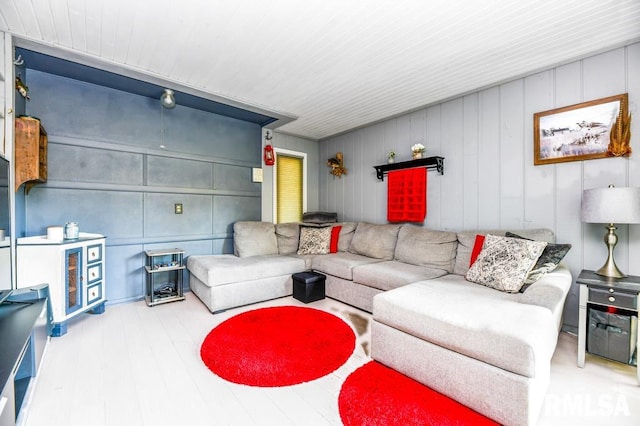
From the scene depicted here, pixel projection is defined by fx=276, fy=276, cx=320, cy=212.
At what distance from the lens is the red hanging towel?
3.71m

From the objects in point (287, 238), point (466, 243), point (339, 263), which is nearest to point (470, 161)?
point (466, 243)

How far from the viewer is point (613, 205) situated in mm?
1974

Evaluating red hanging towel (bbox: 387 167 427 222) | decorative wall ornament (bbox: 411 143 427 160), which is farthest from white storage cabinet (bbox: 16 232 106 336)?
decorative wall ornament (bbox: 411 143 427 160)

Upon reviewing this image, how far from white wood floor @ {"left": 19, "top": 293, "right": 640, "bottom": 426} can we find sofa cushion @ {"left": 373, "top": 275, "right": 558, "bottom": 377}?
0.35 metres

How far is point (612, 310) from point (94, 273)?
4.37m

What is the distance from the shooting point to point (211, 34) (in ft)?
7.22

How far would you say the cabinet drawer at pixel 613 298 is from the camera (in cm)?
179

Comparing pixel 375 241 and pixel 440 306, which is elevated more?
pixel 375 241

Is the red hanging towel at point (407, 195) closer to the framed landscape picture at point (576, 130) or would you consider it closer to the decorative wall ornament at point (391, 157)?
the decorative wall ornament at point (391, 157)

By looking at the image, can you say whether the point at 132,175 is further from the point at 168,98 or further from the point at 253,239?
the point at 253,239

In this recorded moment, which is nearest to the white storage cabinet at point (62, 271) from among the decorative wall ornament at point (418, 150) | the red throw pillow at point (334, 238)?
the red throw pillow at point (334, 238)

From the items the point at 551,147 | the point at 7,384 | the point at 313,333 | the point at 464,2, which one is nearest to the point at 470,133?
the point at 551,147

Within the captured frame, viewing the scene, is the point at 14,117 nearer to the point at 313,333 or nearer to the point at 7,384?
the point at 7,384

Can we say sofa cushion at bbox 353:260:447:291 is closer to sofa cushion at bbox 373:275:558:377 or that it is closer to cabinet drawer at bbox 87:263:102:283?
sofa cushion at bbox 373:275:558:377
